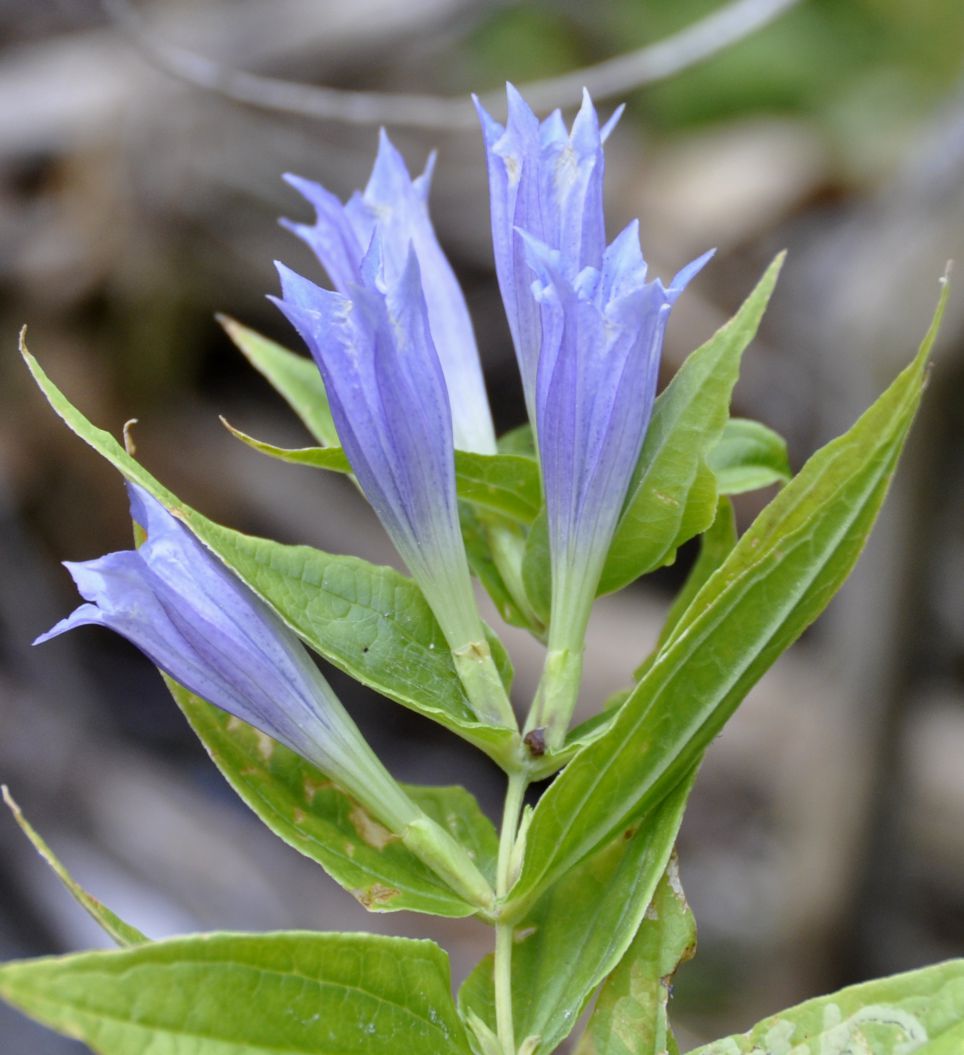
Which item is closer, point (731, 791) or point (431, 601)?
point (431, 601)

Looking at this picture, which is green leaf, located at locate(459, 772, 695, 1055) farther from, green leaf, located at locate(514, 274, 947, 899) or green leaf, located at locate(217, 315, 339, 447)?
green leaf, located at locate(217, 315, 339, 447)

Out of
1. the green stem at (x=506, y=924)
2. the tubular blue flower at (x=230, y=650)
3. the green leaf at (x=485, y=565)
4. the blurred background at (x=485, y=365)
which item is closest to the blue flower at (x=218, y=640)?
the tubular blue flower at (x=230, y=650)

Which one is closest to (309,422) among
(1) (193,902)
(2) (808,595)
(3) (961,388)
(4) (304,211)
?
(2) (808,595)

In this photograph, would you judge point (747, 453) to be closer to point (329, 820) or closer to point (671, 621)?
point (671, 621)

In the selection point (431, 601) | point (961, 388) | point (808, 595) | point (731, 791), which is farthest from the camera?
point (731, 791)

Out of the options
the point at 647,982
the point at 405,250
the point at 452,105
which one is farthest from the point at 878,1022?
the point at 452,105

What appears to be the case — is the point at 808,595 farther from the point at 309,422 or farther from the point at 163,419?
the point at 163,419

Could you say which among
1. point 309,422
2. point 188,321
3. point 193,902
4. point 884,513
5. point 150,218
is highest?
point 150,218
